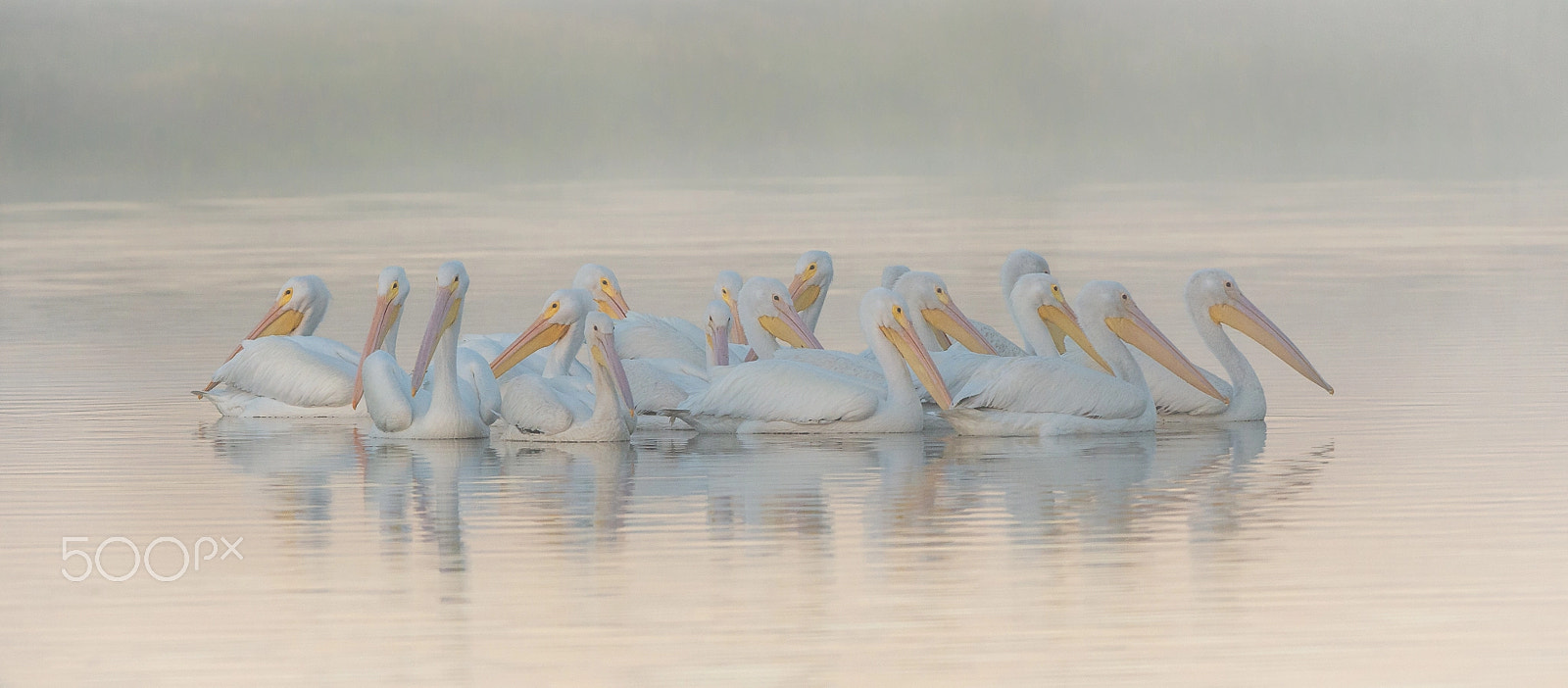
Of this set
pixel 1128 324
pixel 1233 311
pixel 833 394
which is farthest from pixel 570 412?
pixel 1233 311

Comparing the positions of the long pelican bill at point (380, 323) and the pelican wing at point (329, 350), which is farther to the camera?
the pelican wing at point (329, 350)

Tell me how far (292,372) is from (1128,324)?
3.67m

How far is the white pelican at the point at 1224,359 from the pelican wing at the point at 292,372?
3.51 meters

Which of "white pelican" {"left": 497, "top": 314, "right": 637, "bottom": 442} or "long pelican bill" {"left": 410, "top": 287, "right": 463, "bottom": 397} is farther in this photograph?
"long pelican bill" {"left": 410, "top": 287, "right": 463, "bottom": 397}

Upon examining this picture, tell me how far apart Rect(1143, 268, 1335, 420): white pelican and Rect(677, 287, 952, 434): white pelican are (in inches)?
44.0

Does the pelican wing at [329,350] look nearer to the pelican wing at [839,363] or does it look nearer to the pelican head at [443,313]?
the pelican head at [443,313]

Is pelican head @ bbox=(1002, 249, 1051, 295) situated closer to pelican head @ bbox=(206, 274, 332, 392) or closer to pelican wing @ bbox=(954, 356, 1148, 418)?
pelican wing @ bbox=(954, 356, 1148, 418)

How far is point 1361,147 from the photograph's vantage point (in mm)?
68625

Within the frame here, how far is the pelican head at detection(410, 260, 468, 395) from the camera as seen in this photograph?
10955mm

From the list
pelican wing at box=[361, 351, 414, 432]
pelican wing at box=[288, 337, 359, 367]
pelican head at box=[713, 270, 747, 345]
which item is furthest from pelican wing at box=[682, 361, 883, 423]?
pelican wing at box=[288, 337, 359, 367]

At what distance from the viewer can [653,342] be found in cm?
1225

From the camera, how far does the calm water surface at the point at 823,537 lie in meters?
6.71

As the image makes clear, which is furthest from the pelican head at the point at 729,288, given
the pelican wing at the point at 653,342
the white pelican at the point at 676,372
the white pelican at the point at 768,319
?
the white pelican at the point at 676,372

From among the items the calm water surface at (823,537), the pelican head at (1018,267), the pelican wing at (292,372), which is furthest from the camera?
the pelican head at (1018,267)
